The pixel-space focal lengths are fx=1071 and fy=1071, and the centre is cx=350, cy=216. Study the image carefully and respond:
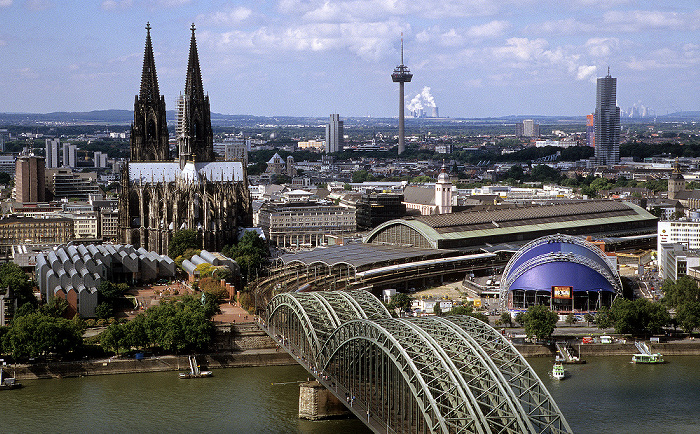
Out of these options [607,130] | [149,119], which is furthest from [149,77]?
[607,130]

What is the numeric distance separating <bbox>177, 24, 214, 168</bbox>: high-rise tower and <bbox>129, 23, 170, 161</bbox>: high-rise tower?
1.45 m

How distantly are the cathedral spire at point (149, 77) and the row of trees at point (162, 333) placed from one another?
95.3 feet

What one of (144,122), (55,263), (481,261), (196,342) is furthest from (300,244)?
(196,342)

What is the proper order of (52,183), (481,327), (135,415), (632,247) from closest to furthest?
(481,327) → (135,415) → (632,247) → (52,183)

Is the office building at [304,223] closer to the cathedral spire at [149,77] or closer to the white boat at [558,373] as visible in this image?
the cathedral spire at [149,77]

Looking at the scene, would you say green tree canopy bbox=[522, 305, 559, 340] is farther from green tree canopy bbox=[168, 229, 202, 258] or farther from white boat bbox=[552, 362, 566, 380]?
green tree canopy bbox=[168, 229, 202, 258]

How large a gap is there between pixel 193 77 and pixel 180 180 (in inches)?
292

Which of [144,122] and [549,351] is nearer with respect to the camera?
[549,351]

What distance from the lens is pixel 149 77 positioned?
6469 centimetres

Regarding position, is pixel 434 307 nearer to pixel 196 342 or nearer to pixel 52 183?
pixel 196 342

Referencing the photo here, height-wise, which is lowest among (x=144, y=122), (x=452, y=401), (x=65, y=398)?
(x=65, y=398)

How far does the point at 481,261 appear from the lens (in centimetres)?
5366

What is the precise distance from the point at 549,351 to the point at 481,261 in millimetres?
15929

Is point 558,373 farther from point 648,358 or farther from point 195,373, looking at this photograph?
point 195,373
